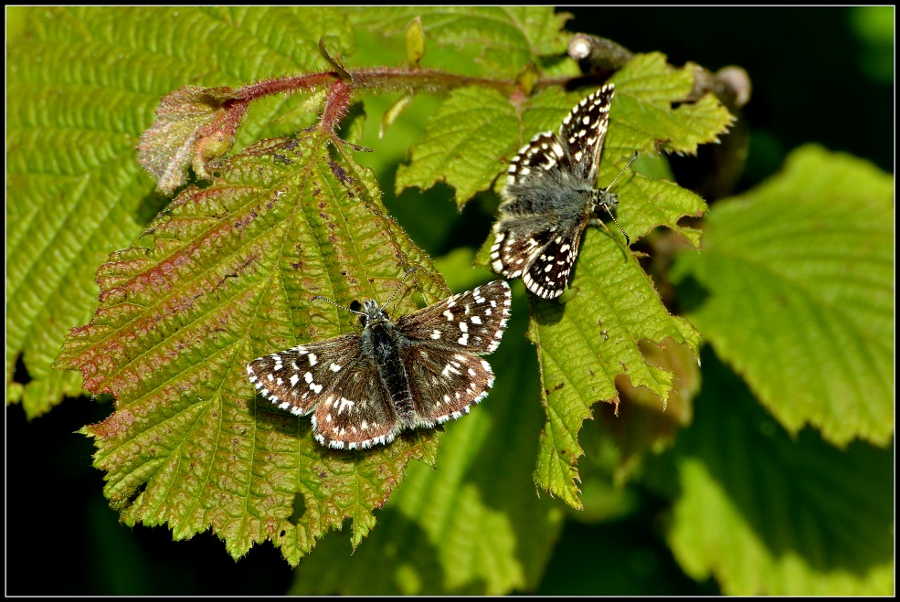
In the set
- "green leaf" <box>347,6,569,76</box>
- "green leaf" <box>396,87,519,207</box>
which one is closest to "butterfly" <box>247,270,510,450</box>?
"green leaf" <box>396,87,519,207</box>

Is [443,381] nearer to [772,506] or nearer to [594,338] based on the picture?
[594,338]

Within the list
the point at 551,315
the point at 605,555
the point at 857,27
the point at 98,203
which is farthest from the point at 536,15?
the point at 605,555

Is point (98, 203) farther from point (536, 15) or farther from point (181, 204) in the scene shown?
point (536, 15)

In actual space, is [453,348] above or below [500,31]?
below

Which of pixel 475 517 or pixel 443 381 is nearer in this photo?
pixel 443 381

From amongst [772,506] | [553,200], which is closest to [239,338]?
[553,200]

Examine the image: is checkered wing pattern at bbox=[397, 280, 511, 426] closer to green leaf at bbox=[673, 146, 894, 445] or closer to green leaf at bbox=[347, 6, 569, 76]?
green leaf at bbox=[347, 6, 569, 76]
